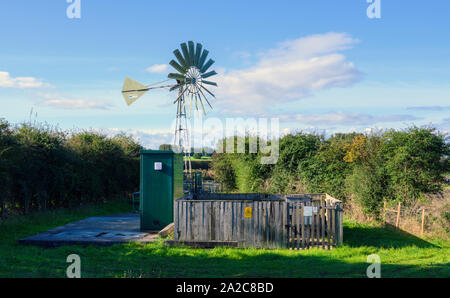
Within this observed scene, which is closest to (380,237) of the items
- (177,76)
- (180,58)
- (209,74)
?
(209,74)

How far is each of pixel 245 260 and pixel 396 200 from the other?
795cm

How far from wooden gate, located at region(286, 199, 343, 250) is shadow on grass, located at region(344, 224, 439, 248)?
2.77 feet

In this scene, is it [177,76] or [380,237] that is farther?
[177,76]

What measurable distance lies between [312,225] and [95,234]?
7063 millimetres

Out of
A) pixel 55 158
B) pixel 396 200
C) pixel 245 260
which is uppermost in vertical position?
pixel 55 158

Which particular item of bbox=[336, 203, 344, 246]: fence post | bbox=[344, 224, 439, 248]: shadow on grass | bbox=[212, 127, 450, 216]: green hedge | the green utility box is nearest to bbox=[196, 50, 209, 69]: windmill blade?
bbox=[212, 127, 450, 216]: green hedge

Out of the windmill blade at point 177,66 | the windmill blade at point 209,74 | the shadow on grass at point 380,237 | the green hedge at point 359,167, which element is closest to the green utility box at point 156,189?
the shadow on grass at point 380,237

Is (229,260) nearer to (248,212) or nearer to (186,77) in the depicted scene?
(248,212)

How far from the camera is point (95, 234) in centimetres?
1238

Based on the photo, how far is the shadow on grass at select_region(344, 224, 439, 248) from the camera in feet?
37.7

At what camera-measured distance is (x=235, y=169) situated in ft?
88.8
